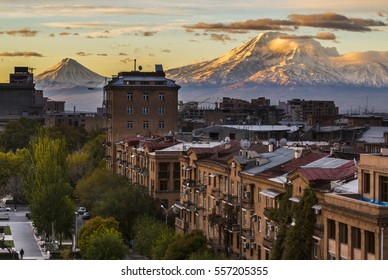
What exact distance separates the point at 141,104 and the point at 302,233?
24102 mm

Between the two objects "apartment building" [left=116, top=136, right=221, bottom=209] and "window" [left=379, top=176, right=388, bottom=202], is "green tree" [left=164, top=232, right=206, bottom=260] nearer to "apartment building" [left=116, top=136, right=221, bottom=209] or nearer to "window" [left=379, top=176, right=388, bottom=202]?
"window" [left=379, top=176, right=388, bottom=202]

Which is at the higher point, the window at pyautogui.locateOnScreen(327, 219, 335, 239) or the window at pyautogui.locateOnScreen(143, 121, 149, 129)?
the window at pyautogui.locateOnScreen(327, 219, 335, 239)

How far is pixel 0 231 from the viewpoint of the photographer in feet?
89.9

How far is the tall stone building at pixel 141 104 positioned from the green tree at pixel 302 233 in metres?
23.1

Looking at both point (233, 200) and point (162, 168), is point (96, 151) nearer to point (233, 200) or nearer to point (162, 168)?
point (162, 168)

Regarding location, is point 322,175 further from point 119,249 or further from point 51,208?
point 51,208

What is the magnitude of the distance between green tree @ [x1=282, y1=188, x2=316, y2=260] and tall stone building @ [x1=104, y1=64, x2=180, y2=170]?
23.1 meters

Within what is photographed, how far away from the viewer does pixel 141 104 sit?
37188 mm

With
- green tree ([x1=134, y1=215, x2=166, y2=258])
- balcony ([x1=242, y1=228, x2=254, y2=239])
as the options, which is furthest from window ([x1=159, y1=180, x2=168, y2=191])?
balcony ([x1=242, y1=228, x2=254, y2=239])

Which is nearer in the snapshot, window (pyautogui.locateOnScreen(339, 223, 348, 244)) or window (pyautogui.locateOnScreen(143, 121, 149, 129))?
window (pyautogui.locateOnScreen(339, 223, 348, 244))

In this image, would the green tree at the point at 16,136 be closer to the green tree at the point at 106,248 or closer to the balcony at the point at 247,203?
the green tree at the point at 106,248

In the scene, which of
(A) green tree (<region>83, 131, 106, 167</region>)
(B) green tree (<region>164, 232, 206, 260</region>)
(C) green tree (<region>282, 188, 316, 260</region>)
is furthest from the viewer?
(A) green tree (<region>83, 131, 106, 167</region>)

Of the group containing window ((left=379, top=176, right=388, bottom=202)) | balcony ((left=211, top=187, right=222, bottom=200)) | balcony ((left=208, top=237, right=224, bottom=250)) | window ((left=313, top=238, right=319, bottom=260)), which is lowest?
balcony ((left=208, top=237, right=224, bottom=250))

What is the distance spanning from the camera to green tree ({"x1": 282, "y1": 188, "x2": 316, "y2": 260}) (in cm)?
1327
